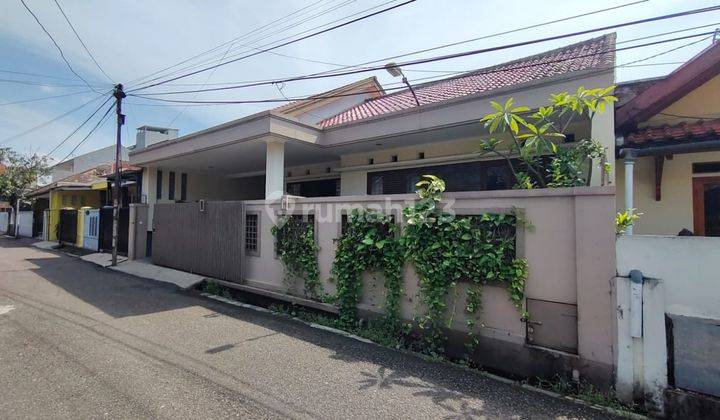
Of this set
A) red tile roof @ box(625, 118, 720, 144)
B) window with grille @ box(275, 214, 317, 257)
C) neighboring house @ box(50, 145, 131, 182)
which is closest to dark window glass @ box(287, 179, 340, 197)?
window with grille @ box(275, 214, 317, 257)

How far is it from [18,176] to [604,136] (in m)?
32.3

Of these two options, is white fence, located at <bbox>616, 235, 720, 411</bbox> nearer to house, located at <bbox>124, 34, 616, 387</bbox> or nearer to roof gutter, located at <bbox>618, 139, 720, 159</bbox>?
house, located at <bbox>124, 34, 616, 387</bbox>

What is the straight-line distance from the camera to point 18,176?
2308 cm

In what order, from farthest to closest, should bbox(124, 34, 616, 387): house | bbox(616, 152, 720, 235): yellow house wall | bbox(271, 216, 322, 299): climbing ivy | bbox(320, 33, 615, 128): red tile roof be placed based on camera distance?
bbox(271, 216, 322, 299): climbing ivy < bbox(320, 33, 615, 128): red tile roof < bbox(616, 152, 720, 235): yellow house wall < bbox(124, 34, 616, 387): house

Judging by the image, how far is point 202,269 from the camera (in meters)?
8.29

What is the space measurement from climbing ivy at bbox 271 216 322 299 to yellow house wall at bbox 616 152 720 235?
5.39 meters

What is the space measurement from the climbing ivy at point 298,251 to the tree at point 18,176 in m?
25.7

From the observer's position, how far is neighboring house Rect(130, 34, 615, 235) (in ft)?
18.7

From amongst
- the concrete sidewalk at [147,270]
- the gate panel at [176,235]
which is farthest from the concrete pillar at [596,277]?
the gate panel at [176,235]

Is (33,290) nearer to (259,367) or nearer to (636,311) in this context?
(259,367)

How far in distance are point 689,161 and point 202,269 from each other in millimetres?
9866

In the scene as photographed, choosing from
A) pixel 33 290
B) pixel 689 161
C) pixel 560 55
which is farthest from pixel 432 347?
pixel 33 290

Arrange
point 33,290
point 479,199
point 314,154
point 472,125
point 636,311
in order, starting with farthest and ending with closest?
point 314,154 < point 33,290 < point 472,125 < point 479,199 < point 636,311

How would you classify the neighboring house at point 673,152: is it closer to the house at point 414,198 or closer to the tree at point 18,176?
the house at point 414,198
